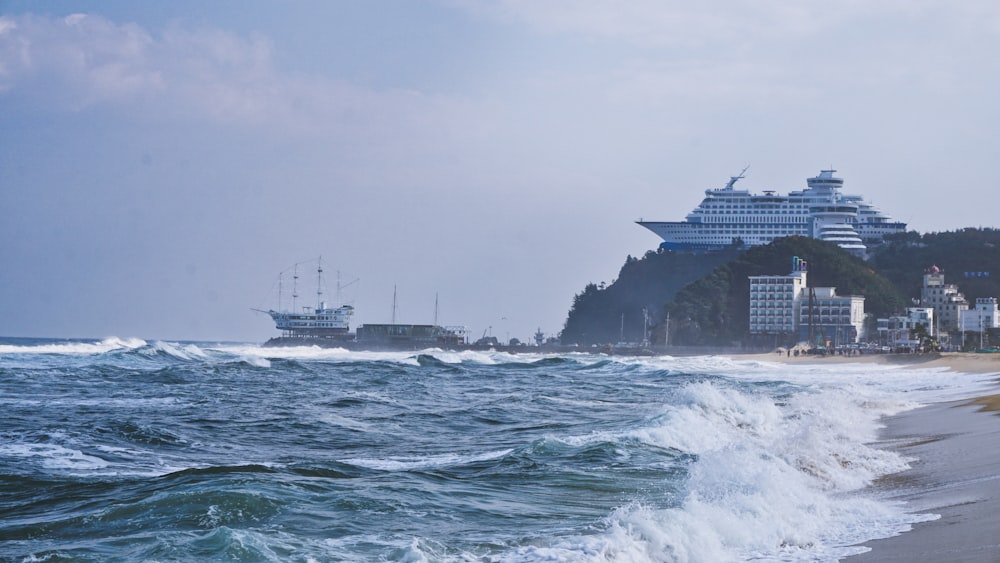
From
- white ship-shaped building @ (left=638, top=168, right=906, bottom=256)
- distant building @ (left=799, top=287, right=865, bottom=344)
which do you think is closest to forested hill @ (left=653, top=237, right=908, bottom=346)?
distant building @ (left=799, top=287, right=865, bottom=344)

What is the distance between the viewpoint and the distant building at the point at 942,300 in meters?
95.6

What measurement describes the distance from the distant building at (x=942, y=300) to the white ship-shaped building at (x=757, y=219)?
29056 millimetres

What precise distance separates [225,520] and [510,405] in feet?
48.9

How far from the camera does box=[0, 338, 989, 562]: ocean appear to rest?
7.91m

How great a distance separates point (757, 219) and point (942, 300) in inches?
1422

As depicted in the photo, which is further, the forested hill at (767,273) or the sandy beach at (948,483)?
the forested hill at (767,273)

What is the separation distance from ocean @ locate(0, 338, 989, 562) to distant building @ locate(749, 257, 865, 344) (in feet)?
242

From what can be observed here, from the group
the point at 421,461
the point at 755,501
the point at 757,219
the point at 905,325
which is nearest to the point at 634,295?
the point at 757,219

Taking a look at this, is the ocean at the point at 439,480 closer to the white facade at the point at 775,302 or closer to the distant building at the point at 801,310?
the distant building at the point at 801,310

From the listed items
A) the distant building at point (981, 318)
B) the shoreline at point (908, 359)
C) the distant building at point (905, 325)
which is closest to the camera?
the shoreline at point (908, 359)

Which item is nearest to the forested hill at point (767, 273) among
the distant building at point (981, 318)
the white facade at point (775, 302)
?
the white facade at point (775, 302)

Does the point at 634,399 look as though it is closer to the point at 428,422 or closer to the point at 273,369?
the point at 428,422

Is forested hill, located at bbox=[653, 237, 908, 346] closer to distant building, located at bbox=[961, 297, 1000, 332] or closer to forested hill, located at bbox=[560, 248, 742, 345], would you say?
distant building, located at bbox=[961, 297, 1000, 332]

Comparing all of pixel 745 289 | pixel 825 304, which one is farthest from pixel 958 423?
pixel 745 289
